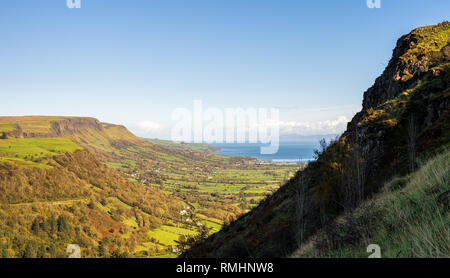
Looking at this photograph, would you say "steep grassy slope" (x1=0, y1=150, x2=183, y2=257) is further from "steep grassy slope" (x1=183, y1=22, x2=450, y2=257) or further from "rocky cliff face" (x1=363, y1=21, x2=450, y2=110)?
"rocky cliff face" (x1=363, y1=21, x2=450, y2=110)

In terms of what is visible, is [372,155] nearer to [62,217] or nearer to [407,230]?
[407,230]

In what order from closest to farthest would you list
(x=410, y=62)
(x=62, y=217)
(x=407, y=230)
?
(x=407, y=230) < (x=410, y=62) < (x=62, y=217)

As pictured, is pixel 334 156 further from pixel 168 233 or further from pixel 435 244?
pixel 168 233

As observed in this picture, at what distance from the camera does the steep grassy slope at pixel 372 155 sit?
16047 mm

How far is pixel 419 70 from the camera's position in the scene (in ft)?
101

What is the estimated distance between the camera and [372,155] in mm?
23000

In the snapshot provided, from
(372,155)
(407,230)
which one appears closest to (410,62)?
(372,155)

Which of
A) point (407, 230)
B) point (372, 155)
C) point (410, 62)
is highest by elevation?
point (410, 62)

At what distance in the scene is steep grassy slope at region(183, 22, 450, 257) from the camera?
16.0 meters

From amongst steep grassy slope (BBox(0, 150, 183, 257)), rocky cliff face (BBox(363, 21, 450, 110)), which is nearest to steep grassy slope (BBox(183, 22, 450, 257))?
rocky cliff face (BBox(363, 21, 450, 110))

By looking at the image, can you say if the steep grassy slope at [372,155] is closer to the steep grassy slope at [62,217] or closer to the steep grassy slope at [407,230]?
the steep grassy slope at [407,230]

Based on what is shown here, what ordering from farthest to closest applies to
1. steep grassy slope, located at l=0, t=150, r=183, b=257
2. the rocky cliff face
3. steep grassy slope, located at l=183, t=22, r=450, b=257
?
steep grassy slope, located at l=0, t=150, r=183, b=257, the rocky cliff face, steep grassy slope, located at l=183, t=22, r=450, b=257
